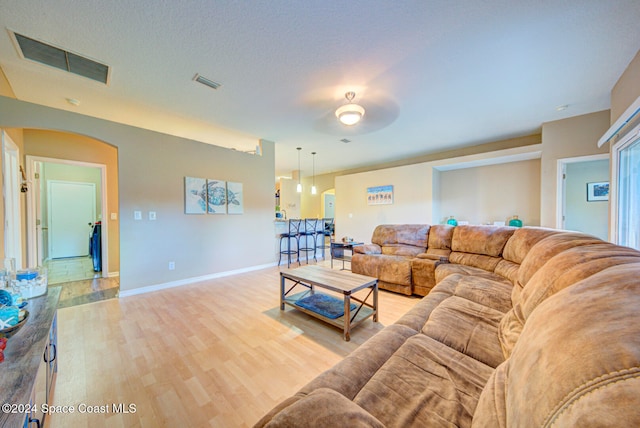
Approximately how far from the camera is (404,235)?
396cm

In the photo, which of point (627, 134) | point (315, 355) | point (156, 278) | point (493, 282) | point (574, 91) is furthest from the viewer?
point (156, 278)

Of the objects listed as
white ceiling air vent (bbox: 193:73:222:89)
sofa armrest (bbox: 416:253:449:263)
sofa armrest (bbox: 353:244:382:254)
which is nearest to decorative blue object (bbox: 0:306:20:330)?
white ceiling air vent (bbox: 193:73:222:89)

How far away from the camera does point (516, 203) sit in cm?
514

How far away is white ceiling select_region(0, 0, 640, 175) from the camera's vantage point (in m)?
1.84

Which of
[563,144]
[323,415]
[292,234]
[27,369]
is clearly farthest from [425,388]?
[563,144]

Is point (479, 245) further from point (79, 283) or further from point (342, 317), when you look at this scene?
point (79, 283)

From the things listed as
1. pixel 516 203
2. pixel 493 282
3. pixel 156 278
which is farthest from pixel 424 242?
pixel 156 278

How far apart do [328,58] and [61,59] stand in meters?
2.72

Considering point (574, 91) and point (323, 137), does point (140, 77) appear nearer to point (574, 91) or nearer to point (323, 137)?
point (323, 137)

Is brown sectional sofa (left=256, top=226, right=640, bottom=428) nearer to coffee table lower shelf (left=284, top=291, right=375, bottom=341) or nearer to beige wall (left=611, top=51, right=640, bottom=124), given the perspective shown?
coffee table lower shelf (left=284, top=291, right=375, bottom=341)

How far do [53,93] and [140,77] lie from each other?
1.46 meters

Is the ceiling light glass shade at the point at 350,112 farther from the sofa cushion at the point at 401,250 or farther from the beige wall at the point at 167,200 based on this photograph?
the beige wall at the point at 167,200

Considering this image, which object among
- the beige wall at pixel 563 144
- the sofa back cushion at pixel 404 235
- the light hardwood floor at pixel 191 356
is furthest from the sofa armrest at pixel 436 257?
the beige wall at pixel 563 144

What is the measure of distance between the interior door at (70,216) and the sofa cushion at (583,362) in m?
8.08
